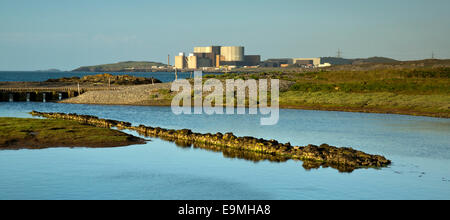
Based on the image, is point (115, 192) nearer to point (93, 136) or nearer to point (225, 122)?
point (93, 136)

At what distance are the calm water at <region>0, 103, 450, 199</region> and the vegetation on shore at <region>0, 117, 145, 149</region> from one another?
4.82ft

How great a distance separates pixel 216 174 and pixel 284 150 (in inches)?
225

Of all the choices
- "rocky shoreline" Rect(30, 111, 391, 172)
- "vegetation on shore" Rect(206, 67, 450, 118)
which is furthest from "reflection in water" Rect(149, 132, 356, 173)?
"vegetation on shore" Rect(206, 67, 450, 118)

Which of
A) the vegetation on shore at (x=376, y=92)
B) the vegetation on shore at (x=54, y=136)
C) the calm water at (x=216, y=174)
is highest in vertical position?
the vegetation on shore at (x=376, y=92)

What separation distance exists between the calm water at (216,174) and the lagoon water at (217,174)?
4 centimetres

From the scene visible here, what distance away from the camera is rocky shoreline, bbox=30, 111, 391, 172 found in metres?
24.4

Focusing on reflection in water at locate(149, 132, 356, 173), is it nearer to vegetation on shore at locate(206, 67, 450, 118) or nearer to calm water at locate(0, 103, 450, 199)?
calm water at locate(0, 103, 450, 199)

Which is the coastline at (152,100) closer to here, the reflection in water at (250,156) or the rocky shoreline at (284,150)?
the rocky shoreline at (284,150)

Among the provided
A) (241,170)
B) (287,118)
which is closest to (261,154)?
(241,170)

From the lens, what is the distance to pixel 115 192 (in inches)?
746

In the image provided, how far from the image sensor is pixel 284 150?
27125mm

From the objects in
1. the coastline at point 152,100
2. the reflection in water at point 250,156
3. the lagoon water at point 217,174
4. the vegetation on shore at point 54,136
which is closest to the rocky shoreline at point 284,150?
the reflection in water at point 250,156

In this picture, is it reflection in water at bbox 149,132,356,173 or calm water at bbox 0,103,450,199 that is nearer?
calm water at bbox 0,103,450,199

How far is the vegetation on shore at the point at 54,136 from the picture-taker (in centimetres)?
2960
